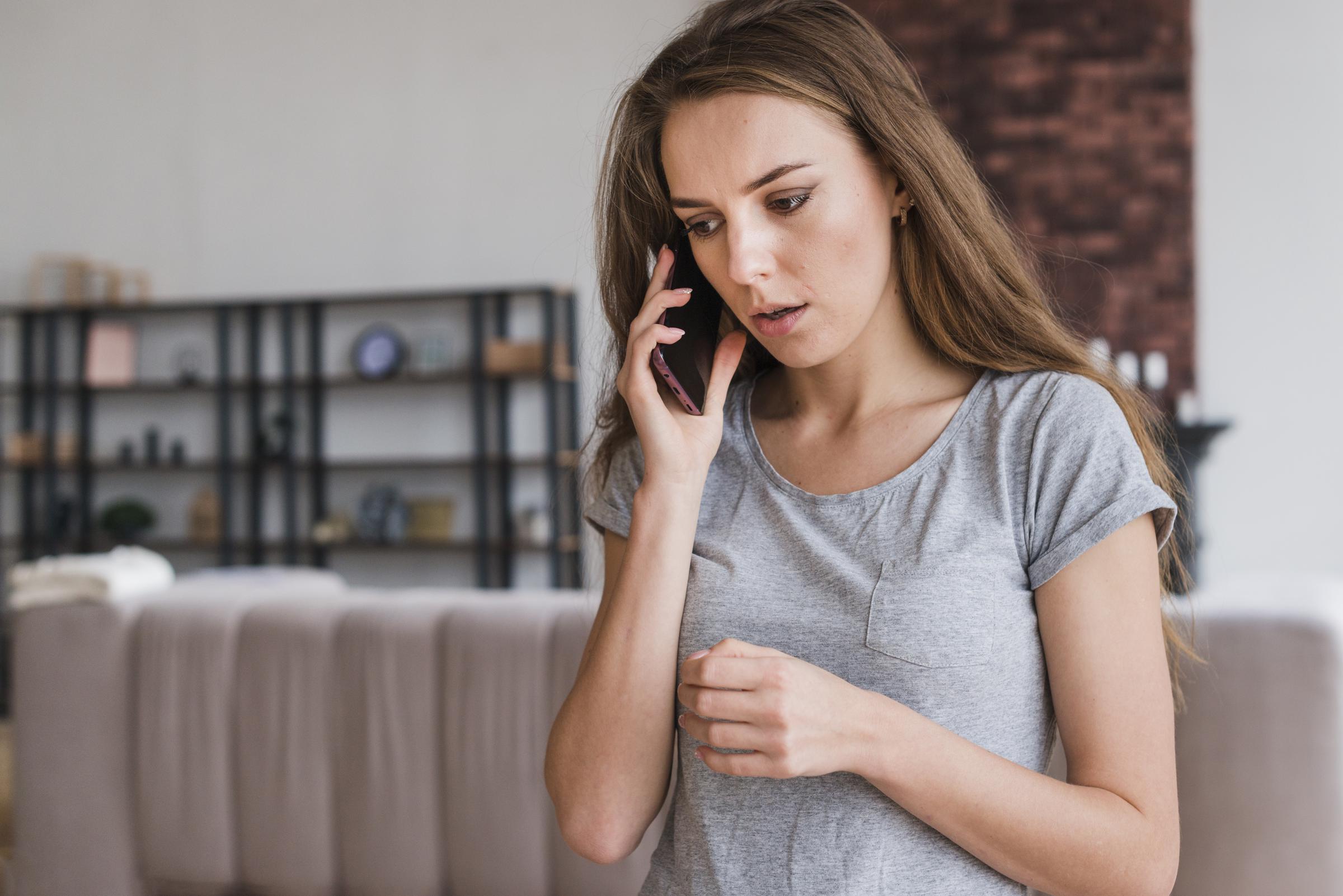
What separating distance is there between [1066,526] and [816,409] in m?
0.33

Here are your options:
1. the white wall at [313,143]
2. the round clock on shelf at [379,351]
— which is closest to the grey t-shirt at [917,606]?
the white wall at [313,143]

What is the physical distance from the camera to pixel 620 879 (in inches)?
63.7

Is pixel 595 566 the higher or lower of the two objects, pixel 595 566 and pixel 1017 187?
the lower

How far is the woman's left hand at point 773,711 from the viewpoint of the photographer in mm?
842

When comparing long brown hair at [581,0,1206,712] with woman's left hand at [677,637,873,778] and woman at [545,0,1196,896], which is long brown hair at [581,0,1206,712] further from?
woman's left hand at [677,637,873,778]

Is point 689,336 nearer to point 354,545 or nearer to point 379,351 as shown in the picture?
point 354,545

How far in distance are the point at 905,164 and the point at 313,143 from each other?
18.9 feet

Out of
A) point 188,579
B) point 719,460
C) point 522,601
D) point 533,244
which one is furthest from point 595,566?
point 719,460

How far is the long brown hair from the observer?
104 centimetres

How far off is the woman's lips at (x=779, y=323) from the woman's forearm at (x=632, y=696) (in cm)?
18

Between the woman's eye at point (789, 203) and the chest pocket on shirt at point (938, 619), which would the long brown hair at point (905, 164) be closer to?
the woman's eye at point (789, 203)

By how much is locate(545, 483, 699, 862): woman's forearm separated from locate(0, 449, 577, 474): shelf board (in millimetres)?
4377

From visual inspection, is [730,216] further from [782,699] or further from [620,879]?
[620,879]

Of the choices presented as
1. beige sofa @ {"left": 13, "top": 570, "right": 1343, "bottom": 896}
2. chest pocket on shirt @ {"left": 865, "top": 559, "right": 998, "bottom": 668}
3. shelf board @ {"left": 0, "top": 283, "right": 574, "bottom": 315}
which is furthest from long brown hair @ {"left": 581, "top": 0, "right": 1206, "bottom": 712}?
shelf board @ {"left": 0, "top": 283, "right": 574, "bottom": 315}
